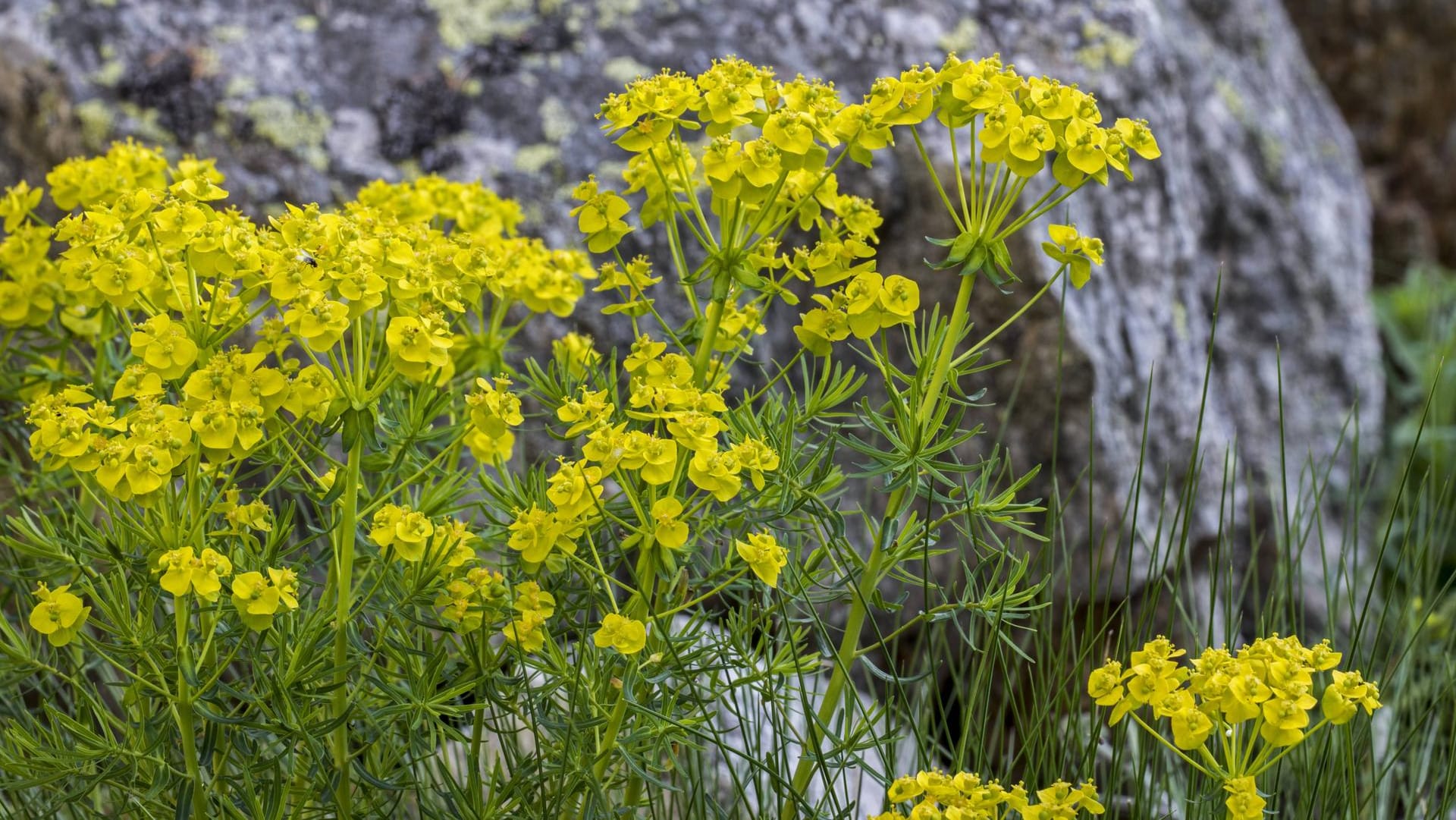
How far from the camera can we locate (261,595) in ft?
4.46

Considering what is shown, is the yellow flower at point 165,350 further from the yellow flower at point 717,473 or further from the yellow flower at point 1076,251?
the yellow flower at point 1076,251

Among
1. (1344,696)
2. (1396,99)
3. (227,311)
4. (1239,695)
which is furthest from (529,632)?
(1396,99)

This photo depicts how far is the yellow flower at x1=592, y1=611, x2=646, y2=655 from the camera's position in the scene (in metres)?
1.38

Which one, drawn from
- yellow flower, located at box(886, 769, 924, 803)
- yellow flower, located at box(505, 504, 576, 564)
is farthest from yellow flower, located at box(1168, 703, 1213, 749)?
yellow flower, located at box(505, 504, 576, 564)

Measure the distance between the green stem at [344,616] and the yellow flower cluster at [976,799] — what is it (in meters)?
0.62

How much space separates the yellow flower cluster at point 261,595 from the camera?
1.35 m

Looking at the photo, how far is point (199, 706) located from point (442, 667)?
27cm

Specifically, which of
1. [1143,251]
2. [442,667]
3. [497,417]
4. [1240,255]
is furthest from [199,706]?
[1240,255]

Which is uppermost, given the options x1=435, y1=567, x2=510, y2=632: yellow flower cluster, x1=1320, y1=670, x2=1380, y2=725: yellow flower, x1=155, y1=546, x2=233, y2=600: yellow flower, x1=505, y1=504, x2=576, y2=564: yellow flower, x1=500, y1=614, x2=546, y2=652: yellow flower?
x1=155, y1=546, x2=233, y2=600: yellow flower

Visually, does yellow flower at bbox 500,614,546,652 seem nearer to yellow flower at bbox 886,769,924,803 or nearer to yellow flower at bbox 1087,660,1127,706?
yellow flower at bbox 886,769,924,803

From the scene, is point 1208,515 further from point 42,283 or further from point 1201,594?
point 42,283

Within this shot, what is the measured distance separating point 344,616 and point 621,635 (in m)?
0.32

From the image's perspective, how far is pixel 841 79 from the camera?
293cm

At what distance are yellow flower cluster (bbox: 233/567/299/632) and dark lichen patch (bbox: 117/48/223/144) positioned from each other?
65.1 inches
